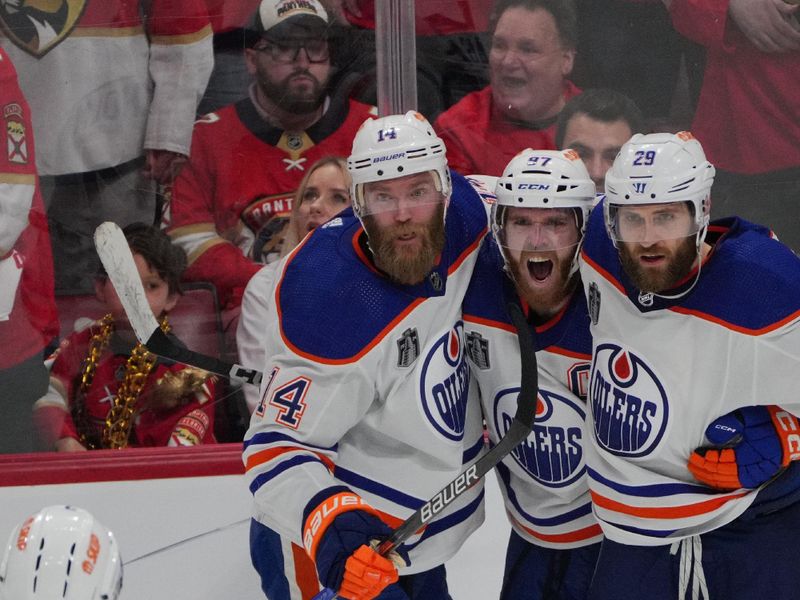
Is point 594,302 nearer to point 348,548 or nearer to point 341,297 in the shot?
point 341,297

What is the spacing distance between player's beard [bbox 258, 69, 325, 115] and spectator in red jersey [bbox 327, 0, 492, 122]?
0.09 metres

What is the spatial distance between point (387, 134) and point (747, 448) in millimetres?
847

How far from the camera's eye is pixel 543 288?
2227 millimetres

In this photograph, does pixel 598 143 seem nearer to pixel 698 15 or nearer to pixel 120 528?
pixel 698 15

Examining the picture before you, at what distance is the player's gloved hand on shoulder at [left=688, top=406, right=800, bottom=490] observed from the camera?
2.07m

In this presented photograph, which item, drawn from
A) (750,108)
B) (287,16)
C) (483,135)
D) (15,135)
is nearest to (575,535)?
(483,135)

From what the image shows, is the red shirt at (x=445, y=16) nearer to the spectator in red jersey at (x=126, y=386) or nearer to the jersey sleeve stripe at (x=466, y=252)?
the spectator in red jersey at (x=126, y=386)

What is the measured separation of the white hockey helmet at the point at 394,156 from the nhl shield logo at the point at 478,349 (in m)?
0.27

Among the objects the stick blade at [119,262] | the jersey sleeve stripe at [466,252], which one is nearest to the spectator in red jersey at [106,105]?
the stick blade at [119,262]

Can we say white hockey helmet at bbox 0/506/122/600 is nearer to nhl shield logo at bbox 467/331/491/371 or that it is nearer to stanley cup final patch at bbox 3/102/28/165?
nhl shield logo at bbox 467/331/491/371

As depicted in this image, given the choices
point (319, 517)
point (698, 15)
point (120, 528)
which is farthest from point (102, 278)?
point (698, 15)

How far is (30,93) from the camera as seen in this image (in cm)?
340

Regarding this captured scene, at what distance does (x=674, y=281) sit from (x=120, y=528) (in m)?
1.74

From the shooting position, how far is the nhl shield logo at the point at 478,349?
7.64 ft
